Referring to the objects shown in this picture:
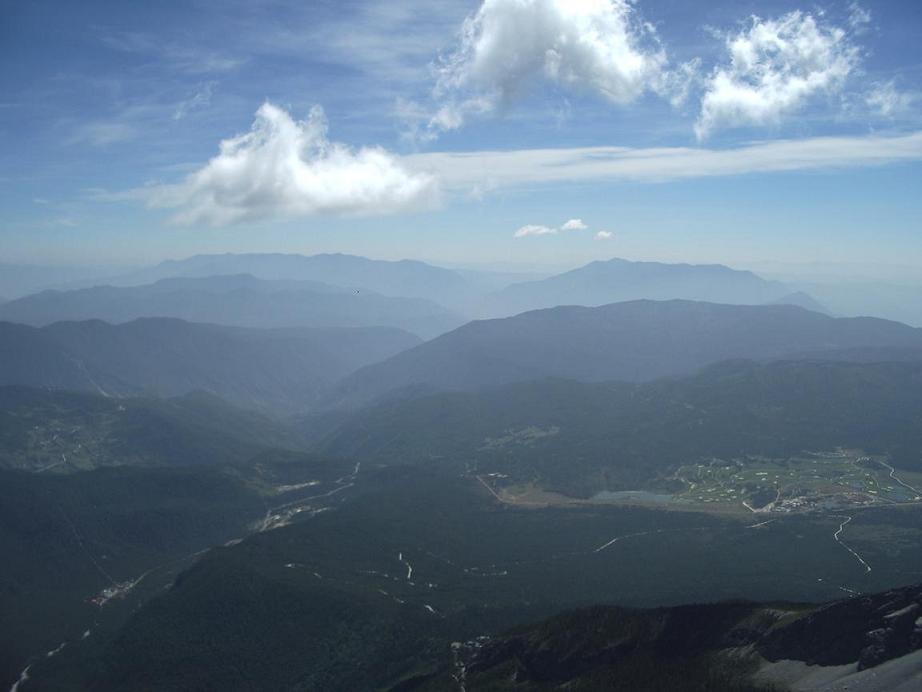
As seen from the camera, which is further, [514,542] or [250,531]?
[250,531]

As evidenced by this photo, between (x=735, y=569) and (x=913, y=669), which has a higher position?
(x=913, y=669)

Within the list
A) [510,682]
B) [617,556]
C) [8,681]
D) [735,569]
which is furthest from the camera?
[617,556]

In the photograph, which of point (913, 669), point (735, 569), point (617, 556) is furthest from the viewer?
point (617, 556)

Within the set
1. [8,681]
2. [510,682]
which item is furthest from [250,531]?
[510,682]

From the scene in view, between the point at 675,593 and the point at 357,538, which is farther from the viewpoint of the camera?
the point at 357,538

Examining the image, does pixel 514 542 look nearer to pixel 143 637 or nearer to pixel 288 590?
pixel 288 590

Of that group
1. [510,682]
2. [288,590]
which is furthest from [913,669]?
[288,590]

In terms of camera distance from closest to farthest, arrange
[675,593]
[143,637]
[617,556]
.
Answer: [143,637]
[675,593]
[617,556]

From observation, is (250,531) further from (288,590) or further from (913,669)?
(913,669)


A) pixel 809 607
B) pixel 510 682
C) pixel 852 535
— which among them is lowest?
pixel 852 535
